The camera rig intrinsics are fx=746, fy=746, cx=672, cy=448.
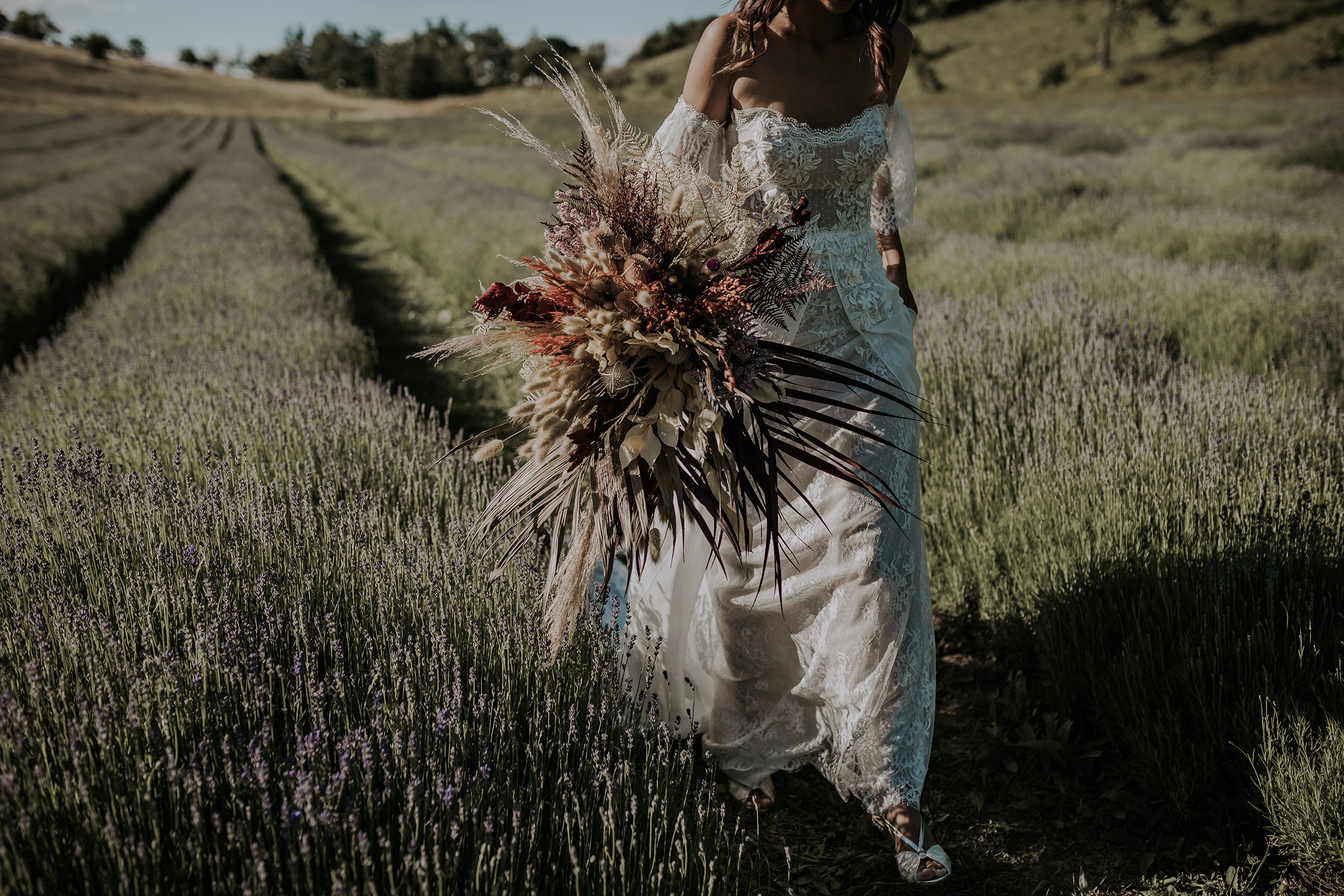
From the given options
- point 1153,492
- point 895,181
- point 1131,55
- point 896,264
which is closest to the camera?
point 896,264

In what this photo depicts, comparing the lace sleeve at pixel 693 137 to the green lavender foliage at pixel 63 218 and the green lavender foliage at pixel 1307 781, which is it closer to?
the green lavender foliage at pixel 1307 781

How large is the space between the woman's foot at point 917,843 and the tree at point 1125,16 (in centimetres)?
5026

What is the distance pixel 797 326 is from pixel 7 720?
1.98 m

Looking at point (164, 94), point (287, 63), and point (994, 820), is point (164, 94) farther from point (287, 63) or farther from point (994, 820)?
point (994, 820)

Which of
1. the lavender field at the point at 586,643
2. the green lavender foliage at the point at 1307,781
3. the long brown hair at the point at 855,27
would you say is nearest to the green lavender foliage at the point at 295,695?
the lavender field at the point at 586,643

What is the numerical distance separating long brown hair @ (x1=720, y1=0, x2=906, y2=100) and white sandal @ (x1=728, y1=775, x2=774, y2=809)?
2.24 metres

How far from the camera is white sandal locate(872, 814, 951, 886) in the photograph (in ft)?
6.86

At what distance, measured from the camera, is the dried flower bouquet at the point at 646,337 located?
4.90 feet

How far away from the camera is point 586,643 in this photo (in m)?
2.23

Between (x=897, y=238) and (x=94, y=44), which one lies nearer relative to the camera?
(x=897, y=238)

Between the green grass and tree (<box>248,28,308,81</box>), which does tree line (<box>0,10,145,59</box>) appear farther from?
the green grass

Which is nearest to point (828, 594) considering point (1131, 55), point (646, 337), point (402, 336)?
point (646, 337)

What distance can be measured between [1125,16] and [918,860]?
173 feet

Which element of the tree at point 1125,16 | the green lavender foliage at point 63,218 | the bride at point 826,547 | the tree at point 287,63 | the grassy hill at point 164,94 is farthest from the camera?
the tree at point 287,63
